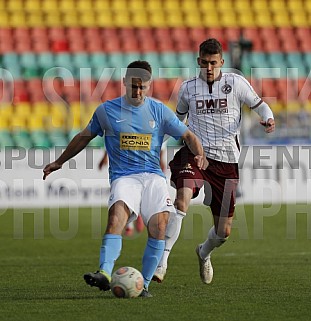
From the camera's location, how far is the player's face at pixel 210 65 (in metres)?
9.74

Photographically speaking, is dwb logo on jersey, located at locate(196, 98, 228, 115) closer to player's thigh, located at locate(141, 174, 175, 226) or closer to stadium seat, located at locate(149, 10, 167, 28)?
player's thigh, located at locate(141, 174, 175, 226)

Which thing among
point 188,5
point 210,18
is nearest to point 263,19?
point 210,18

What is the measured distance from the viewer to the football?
807 centimetres

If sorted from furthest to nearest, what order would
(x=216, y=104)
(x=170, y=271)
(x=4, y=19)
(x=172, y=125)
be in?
(x=4, y=19) → (x=170, y=271) → (x=216, y=104) → (x=172, y=125)

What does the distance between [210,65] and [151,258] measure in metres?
2.46

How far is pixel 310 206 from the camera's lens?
Answer: 71.2 ft

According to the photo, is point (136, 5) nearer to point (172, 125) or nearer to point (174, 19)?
point (174, 19)

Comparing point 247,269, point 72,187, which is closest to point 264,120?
point 247,269

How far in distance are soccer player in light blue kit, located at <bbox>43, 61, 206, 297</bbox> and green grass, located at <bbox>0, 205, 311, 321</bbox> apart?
2.12 ft

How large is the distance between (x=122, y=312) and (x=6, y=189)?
13.5 metres

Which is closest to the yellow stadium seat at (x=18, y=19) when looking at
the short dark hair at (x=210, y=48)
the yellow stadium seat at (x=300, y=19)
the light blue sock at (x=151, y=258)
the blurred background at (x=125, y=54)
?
the blurred background at (x=125, y=54)

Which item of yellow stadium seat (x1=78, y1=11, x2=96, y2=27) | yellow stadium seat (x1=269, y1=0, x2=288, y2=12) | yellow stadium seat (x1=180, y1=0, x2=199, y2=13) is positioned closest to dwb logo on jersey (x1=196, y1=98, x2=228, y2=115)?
yellow stadium seat (x1=78, y1=11, x2=96, y2=27)

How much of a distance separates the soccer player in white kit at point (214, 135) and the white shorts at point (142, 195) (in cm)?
128

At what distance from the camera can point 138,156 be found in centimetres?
859
